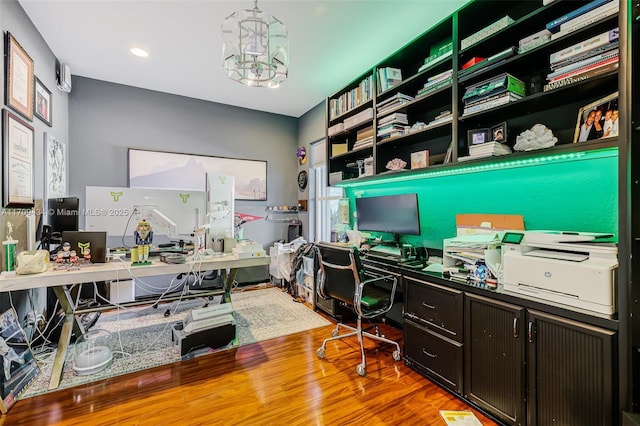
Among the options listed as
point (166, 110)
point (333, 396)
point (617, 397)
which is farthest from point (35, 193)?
point (617, 397)

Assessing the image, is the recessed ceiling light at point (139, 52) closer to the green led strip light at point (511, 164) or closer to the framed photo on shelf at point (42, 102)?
the framed photo on shelf at point (42, 102)

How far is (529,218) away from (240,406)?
2.35 meters

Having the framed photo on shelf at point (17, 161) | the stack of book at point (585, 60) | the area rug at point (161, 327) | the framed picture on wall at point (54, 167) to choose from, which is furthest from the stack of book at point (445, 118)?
the framed picture on wall at point (54, 167)

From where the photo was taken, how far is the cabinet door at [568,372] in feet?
3.98

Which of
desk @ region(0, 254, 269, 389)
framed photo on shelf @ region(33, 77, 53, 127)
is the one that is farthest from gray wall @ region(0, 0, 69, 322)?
desk @ region(0, 254, 269, 389)

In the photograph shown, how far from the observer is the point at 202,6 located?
7.54 feet

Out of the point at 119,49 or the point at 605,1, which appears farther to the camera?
the point at 119,49

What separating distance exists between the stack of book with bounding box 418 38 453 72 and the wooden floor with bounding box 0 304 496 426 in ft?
8.19

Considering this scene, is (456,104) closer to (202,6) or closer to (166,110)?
(202,6)

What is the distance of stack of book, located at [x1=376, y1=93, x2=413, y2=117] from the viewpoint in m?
2.61

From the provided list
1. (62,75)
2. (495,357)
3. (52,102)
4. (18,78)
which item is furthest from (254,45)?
(62,75)

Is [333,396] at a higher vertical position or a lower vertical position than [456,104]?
lower

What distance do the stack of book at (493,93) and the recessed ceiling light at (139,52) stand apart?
10.6ft

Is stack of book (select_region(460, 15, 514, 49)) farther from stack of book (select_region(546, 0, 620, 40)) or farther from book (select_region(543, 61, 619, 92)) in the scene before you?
book (select_region(543, 61, 619, 92))
